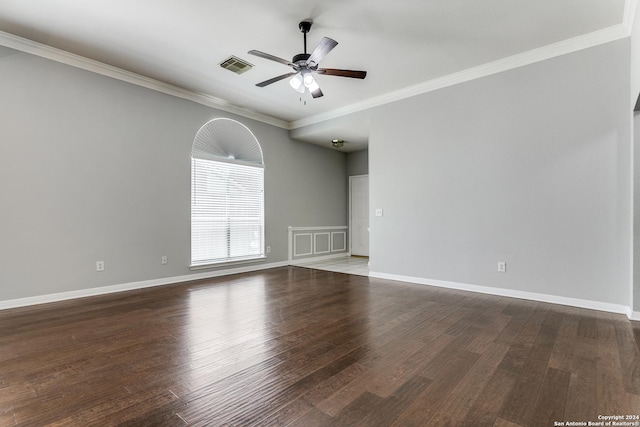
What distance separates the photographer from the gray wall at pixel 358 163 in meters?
7.85

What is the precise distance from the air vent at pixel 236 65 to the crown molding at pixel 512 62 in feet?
6.95

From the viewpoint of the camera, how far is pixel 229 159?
5.62 metres

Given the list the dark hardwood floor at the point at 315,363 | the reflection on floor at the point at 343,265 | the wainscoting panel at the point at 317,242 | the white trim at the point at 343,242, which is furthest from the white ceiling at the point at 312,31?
the white trim at the point at 343,242

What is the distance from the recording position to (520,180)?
3840 millimetres

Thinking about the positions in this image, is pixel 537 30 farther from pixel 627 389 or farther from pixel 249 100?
pixel 249 100

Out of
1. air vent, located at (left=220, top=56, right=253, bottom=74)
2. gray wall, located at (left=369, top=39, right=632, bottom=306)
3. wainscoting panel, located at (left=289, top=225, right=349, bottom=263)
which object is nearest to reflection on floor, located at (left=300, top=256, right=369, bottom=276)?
wainscoting panel, located at (left=289, top=225, right=349, bottom=263)

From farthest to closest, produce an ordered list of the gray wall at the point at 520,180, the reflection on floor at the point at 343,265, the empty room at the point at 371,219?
1. the reflection on floor at the point at 343,265
2. the gray wall at the point at 520,180
3. the empty room at the point at 371,219

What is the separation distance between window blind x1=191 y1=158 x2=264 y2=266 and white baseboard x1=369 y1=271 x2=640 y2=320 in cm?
268

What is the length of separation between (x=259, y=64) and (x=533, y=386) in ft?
14.1

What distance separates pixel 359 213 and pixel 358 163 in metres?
1.31

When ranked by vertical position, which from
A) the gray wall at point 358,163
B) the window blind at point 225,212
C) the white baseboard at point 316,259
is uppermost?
the gray wall at point 358,163

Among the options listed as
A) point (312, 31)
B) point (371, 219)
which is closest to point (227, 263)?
point (371, 219)

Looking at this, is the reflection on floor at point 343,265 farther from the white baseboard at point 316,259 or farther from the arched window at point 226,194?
the arched window at point 226,194

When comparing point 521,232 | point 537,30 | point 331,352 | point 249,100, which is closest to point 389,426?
point 331,352
